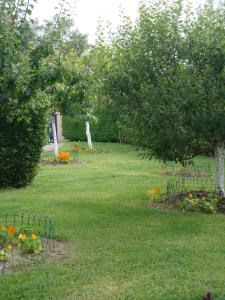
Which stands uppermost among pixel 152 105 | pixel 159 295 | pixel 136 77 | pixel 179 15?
pixel 179 15

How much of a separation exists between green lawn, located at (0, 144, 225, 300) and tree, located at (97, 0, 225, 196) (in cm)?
140

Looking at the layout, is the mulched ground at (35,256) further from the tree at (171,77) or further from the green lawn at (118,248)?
the tree at (171,77)

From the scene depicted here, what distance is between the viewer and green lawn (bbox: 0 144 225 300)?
15.5 feet

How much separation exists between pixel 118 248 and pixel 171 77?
10.8ft

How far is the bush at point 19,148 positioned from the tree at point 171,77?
2.75m

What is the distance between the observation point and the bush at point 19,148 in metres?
10.5

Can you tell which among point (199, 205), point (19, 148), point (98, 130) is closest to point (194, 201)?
point (199, 205)

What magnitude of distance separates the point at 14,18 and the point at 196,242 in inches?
143

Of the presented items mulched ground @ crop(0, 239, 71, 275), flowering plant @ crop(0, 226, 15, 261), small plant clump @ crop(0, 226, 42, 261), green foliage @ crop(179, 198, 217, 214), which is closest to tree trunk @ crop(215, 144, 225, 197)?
green foliage @ crop(179, 198, 217, 214)

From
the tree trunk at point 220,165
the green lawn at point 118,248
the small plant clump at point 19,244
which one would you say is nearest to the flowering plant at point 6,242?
the small plant clump at point 19,244

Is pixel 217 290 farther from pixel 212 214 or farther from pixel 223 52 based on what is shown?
pixel 223 52

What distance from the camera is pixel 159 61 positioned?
806 centimetres

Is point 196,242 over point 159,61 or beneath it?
beneath

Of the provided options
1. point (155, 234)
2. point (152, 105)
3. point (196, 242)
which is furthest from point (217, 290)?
point (152, 105)
